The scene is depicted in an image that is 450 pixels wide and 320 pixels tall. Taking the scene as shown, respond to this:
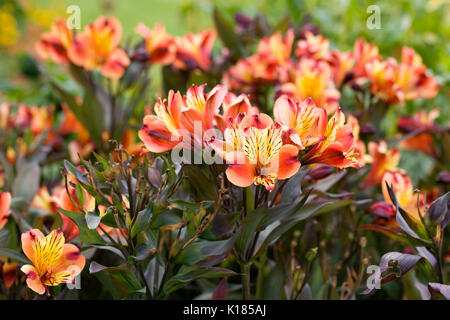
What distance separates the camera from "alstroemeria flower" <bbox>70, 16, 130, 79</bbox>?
1054mm

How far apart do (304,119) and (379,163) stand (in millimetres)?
373

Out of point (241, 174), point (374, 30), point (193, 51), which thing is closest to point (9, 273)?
point (241, 174)

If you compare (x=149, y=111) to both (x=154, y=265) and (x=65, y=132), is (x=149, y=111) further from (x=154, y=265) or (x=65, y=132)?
(x=154, y=265)

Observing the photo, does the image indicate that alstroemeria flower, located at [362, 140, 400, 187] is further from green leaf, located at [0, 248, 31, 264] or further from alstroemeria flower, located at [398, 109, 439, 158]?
green leaf, located at [0, 248, 31, 264]

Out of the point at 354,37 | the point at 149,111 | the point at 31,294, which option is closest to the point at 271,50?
the point at 149,111

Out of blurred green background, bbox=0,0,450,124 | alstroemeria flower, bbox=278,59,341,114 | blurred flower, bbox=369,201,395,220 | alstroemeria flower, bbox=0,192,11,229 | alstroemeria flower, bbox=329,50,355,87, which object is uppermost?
blurred green background, bbox=0,0,450,124

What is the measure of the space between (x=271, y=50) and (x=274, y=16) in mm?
1097

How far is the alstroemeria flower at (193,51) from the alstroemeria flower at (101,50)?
0.49 feet

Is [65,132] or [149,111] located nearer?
[149,111]

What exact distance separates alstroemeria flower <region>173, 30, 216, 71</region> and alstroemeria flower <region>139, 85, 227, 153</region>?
0.58m

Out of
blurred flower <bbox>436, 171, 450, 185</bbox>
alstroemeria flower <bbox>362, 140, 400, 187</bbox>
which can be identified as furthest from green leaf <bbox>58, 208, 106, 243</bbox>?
blurred flower <bbox>436, 171, 450, 185</bbox>

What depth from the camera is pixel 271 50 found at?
111 centimetres

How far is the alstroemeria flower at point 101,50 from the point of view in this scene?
1.05m

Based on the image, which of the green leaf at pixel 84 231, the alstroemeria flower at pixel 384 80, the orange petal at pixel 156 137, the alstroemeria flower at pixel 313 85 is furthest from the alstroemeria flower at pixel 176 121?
the alstroemeria flower at pixel 384 80
